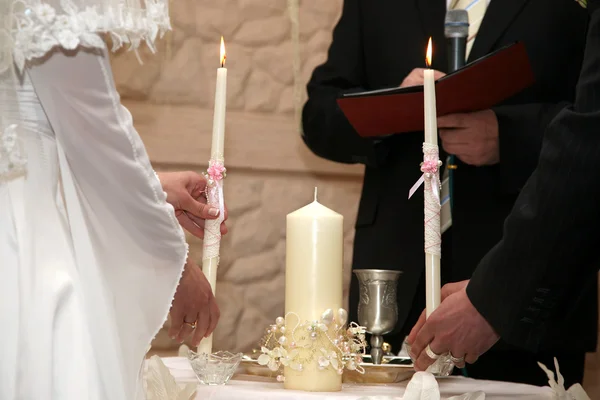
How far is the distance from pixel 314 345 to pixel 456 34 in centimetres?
91

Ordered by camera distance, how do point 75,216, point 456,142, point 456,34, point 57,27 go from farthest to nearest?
point 456,142, point 456,34, point 75,216, point 57,27

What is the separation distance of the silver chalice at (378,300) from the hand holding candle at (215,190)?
0.28 meters

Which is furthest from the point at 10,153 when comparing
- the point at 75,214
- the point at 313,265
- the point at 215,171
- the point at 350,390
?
the point at 350,390

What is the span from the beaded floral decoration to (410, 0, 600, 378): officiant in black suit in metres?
0.13

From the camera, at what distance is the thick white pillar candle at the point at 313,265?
1.32 meters

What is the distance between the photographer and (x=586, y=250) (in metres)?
1.32

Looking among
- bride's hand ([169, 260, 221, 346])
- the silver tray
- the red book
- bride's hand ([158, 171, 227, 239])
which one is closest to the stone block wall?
the red book

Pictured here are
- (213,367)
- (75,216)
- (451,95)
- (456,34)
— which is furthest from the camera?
(456,34)

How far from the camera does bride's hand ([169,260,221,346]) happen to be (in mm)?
1291

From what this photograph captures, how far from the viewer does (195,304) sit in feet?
4.31

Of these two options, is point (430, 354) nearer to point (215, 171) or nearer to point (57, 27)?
point (215, 171)

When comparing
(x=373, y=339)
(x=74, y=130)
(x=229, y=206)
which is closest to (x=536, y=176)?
(x=373, y=339)

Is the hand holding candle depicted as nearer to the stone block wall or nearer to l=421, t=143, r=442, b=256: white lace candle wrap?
l=421, t=143, r=442, b=256: white lace candle wrap

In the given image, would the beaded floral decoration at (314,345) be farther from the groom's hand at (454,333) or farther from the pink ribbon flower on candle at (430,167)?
the pink ribbon flower on candle at (430,167)
